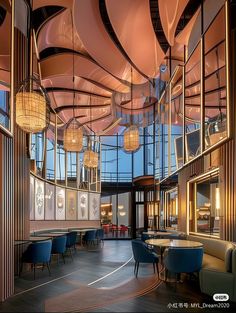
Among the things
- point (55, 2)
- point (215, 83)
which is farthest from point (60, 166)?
point (215, 83)

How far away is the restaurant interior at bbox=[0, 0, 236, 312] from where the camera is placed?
5355 mm

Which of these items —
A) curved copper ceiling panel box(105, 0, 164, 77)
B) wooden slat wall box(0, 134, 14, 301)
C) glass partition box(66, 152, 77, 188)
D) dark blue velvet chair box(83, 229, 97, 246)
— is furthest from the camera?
glass partition box(66, 152, 77, 188)

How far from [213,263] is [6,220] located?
3.69 meters

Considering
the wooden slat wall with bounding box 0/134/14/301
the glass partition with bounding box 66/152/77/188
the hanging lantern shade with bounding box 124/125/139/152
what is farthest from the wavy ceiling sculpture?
the wooden slat wall with bounding box 0/134/14/301

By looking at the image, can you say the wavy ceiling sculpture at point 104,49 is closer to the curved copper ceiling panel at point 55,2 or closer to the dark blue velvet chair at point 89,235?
the curved copper ceiling panel at point 55,2

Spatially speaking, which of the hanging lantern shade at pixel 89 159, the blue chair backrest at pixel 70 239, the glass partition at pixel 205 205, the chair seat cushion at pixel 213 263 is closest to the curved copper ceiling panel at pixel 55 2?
the glass partition at pixel 205 205

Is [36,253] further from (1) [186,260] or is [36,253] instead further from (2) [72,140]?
→ (2) [72,140]

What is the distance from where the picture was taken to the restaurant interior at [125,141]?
211 inches

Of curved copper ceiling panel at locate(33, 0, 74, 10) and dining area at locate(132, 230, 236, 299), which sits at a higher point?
curved copper ceiling panel at locate(33, 0, 74, 10)

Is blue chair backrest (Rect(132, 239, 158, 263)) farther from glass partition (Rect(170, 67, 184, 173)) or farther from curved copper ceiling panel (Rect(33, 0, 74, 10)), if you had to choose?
curved copper ceiling panel (Rect(33, 0, 74, 10))

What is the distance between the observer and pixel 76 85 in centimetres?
1152

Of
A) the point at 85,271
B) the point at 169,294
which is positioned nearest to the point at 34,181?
the point at 85,271

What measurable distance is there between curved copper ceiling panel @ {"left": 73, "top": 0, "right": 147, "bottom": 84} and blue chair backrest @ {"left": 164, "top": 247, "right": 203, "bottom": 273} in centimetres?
511

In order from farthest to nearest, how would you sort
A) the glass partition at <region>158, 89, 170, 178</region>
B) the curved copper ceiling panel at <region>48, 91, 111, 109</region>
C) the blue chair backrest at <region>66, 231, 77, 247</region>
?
the curved copper ceiling panel at <region>48, 91, 111, 109</region> < the glass partition at <region>158, 89, 170, 178</region> < the blue chair backrest at <region>66, 231, 77, 247</region>
